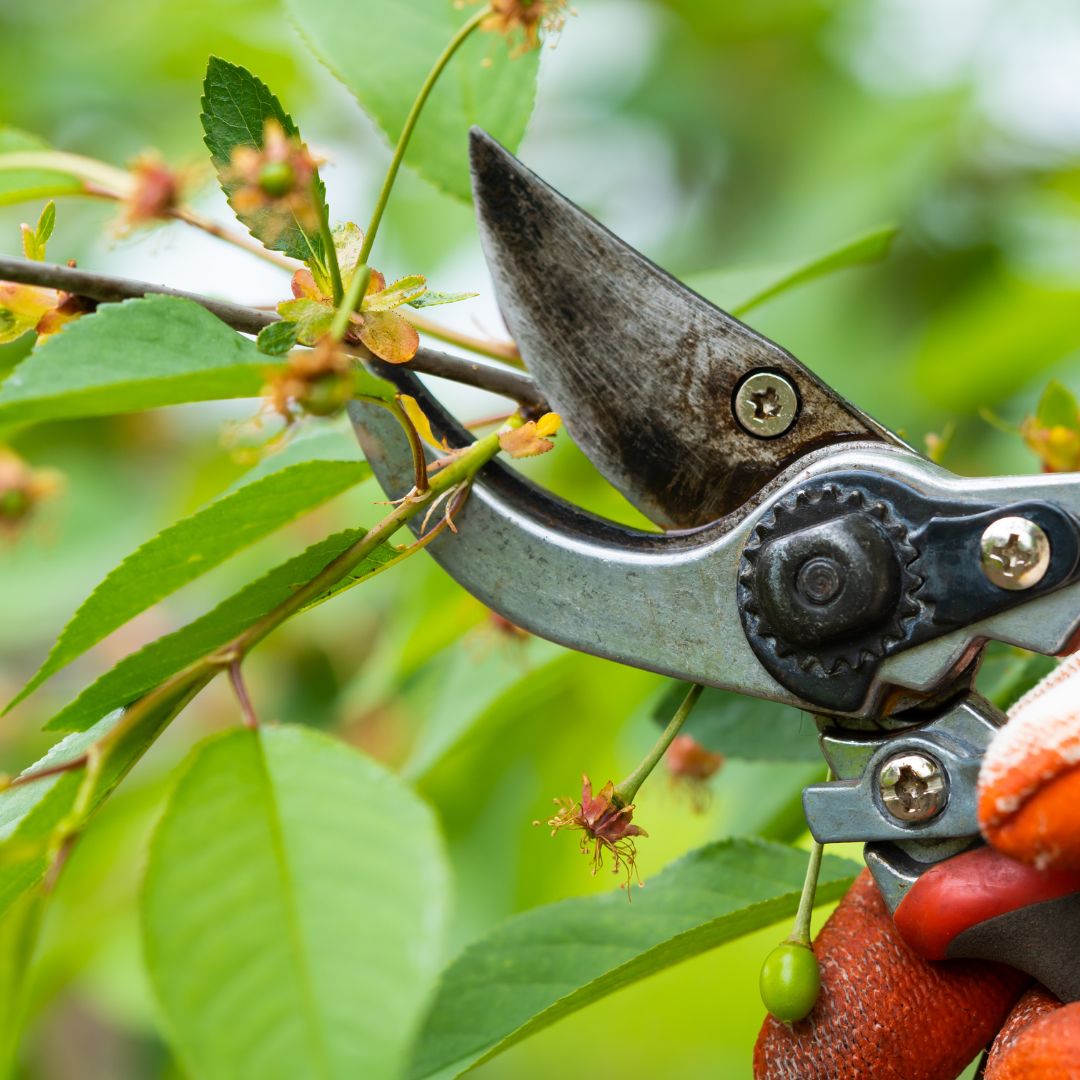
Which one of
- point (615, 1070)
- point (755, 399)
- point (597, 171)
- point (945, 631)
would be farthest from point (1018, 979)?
point (615, 1070)

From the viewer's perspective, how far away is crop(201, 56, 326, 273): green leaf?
65cm

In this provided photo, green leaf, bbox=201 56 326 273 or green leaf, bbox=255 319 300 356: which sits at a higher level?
green leaf, bbox=201 56 326 273

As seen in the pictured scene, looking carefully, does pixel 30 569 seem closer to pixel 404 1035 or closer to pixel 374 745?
pixel 374 745

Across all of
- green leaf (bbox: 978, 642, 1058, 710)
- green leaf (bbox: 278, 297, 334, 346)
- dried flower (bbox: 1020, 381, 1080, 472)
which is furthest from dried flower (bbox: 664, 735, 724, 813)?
green leaf (bbox: 278, 297, 334, 346)

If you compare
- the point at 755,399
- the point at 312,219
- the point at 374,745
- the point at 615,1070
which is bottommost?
the point at 615,1070

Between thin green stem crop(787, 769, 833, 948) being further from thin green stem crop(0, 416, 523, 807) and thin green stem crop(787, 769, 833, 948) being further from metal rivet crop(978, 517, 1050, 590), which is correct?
thin green stem crop(0, 416, 523, 807)

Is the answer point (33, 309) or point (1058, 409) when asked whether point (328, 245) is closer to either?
point (33, 309)

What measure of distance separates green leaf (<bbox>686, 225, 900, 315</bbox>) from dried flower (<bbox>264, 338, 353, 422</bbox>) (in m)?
0.46

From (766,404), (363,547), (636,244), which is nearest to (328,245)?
(363,547)

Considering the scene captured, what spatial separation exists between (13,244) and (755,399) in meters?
1.89

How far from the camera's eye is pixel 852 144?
6.34 feet

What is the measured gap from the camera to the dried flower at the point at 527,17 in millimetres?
799

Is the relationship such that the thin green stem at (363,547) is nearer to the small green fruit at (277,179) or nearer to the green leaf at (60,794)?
the green leaf at (60,794)

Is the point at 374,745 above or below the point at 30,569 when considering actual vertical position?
below
